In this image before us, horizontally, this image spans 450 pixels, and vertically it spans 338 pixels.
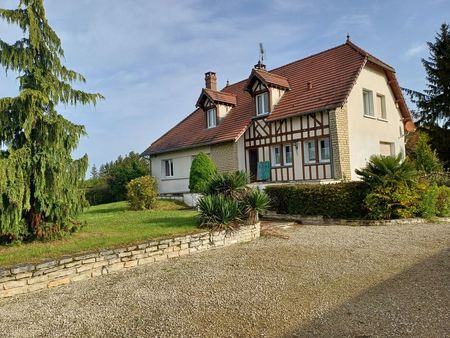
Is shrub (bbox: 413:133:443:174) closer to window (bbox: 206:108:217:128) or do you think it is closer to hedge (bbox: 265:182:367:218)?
hedge (bbox: 265:182:367:218)

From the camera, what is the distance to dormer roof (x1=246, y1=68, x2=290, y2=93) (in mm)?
19000

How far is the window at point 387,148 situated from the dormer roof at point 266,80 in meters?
5.66

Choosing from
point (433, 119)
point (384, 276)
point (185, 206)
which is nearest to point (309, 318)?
point (384, 276)

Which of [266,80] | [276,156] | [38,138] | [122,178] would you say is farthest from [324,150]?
[122,178]

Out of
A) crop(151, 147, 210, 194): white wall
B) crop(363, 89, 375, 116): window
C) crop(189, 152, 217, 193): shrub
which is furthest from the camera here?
crop(151, 147, 210, 194): white wall

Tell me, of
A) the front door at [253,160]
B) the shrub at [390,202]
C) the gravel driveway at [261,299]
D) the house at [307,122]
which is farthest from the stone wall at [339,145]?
the gravel driveway at [261,299]

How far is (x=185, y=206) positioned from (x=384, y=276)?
41.7ft

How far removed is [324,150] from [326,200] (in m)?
4.87

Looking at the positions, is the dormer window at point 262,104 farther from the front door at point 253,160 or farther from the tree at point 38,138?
the tree at point 38,138

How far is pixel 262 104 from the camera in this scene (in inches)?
773

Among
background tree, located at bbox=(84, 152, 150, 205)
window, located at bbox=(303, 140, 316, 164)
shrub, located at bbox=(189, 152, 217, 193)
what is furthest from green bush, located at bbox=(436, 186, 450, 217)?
background tree, located at bbox=(84, 152, 150, 205)

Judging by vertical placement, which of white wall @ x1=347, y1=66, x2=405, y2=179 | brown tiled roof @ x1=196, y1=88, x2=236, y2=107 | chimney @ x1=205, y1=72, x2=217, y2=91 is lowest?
white wall @ x1=347, y1=66, x2=405, y2=179

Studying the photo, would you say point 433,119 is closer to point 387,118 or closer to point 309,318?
point 387,118

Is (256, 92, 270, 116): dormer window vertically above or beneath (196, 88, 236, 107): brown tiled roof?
beneath
